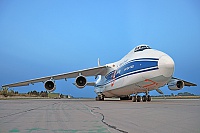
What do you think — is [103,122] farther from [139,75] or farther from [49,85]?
[49,85]

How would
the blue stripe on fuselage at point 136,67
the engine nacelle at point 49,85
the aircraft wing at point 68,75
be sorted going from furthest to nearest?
the aircraft wing at point 68,75 → the engine nacelle at point 49,85 → the blue stripe on fuselage at point 136,67

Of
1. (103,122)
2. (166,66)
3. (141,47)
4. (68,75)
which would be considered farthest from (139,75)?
(103,122)

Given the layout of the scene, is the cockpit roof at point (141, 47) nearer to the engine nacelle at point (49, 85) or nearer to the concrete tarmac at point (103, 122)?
the engine nacelle at point (49, 85)

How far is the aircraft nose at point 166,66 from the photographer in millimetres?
14289

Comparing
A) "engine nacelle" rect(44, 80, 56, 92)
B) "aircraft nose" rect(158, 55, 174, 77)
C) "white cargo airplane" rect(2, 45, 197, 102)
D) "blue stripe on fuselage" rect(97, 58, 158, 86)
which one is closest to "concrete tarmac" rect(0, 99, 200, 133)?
"aircraft nose" rect(158, 55, 174, 77)

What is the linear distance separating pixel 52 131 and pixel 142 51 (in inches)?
518

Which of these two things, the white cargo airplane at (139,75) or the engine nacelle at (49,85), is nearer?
the white cargo airplane at (139,75)

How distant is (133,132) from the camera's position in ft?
13.5

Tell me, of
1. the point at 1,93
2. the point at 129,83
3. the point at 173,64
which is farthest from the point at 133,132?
the point at 1,93

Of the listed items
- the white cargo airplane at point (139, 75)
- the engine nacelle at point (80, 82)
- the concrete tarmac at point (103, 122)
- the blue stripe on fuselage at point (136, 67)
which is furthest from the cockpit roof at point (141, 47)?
the concrete tarmac at point (103, 122)

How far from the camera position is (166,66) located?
46.8 feet

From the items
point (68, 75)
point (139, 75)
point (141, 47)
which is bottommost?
point (139, 75)

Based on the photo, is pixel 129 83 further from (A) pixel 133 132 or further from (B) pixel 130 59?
(A) pixel 133 132

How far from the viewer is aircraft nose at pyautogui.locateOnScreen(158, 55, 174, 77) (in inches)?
563
